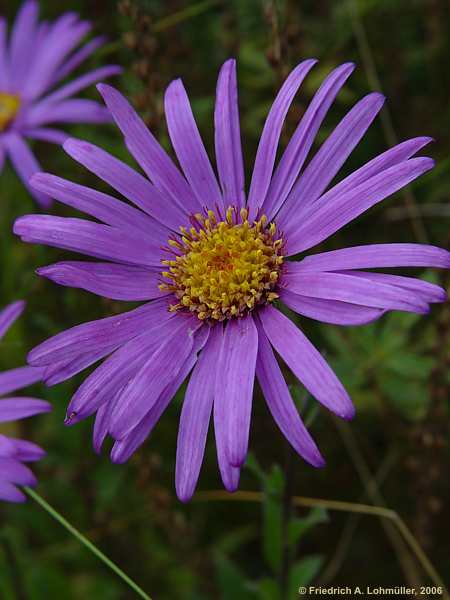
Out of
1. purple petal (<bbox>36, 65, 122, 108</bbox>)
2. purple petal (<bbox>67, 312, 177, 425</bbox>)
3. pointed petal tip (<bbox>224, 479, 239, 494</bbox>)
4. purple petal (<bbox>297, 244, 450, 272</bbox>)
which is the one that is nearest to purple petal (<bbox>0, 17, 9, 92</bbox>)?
purple petal (<bbox>36, 65, 122, 108</bbox>)

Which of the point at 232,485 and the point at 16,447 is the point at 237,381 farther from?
the point at 16,447

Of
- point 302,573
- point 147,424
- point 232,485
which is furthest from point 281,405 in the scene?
point 302,573

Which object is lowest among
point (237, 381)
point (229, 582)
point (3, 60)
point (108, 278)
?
point (229, 582)

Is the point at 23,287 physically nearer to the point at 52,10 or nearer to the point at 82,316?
the point at 82,316

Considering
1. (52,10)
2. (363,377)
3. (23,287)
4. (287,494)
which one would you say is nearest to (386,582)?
(363,377)

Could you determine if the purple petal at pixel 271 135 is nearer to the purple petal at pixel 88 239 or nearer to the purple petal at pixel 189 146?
the purple petal at pixel 189 146

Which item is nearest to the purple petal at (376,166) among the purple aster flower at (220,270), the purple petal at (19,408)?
the purple aster flower at (220,270)
